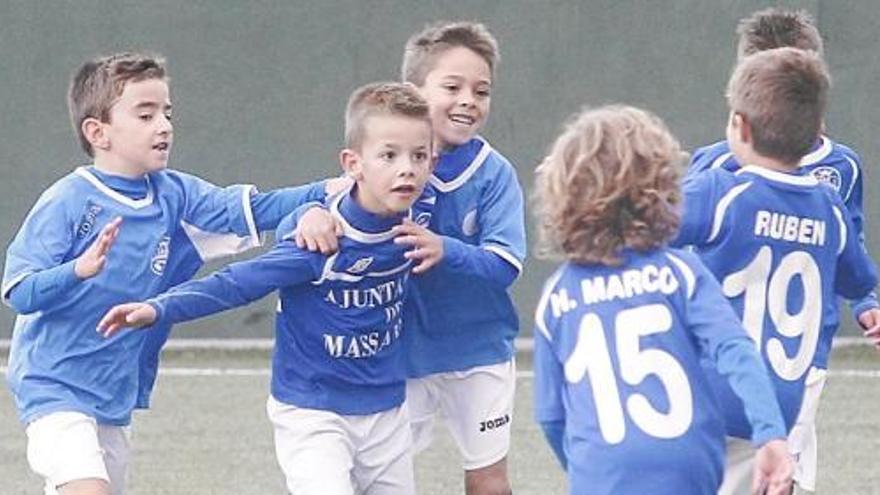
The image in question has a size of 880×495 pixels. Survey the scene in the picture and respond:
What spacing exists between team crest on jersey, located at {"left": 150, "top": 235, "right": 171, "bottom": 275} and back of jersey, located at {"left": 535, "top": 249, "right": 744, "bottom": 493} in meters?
1.57

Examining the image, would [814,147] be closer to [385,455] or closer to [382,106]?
[382,106]

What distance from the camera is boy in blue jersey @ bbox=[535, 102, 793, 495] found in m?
4.38

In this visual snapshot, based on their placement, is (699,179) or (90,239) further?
(90,239)

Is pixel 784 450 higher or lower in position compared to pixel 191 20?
higher

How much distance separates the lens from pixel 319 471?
5484 mm

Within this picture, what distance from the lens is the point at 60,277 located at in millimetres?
5402

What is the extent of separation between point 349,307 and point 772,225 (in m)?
1.07

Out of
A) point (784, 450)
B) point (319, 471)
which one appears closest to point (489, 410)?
point (319, 471)

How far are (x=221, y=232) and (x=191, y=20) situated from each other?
17.1 feet

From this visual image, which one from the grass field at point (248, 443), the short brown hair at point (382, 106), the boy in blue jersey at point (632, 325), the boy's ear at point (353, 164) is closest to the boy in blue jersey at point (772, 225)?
the boy in blue jersey at point (632, 325)

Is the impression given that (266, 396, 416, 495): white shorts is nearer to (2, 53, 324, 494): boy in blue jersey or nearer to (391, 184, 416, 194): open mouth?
(2, 53, 324, 494): boy in blue jersey

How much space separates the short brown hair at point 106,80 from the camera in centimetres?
584

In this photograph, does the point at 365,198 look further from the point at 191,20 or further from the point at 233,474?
the point at 191,20

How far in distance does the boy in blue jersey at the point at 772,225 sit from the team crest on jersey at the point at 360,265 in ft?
2.65
